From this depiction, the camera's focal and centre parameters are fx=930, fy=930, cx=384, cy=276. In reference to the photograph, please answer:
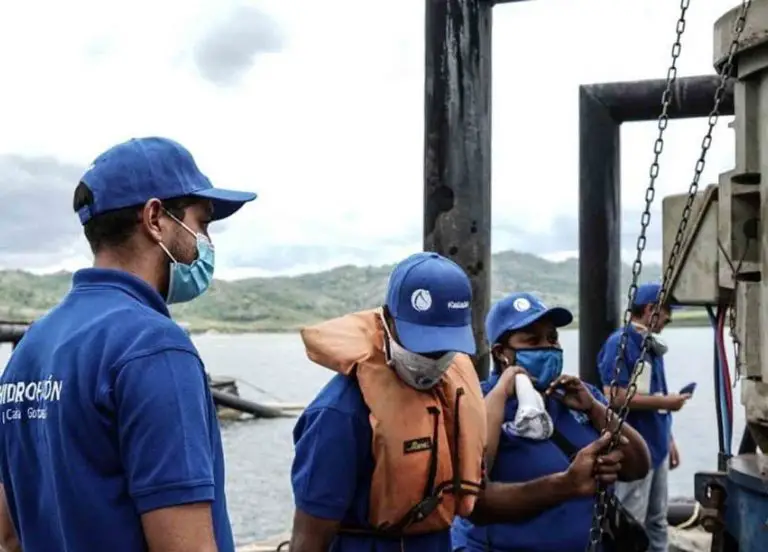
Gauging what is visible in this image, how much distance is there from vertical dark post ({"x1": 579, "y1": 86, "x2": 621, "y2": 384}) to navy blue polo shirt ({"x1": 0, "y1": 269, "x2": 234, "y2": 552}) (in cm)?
532

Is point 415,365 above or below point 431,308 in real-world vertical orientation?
below

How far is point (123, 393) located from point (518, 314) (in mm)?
2203

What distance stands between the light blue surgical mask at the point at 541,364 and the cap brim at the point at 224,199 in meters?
1.73

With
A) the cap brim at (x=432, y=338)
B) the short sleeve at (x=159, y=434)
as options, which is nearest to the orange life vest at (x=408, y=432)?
the cap brim at (x=432, y=338)

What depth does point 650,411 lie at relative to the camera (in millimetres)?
6359

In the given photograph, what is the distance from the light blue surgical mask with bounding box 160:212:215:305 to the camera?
214cm

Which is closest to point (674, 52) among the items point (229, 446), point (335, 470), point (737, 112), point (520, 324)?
point (737, 112)

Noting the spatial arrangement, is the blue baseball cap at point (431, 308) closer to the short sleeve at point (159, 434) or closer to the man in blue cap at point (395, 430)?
the man in blue cap at point (395, 430)

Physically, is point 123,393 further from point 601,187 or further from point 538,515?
point 601,187

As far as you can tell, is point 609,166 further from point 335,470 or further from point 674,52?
point 335,470

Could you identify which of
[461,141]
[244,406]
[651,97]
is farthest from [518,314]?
[244,406]

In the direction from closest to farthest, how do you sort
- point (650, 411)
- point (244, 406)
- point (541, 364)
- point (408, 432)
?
point (408, 432) < point (541, 364) < point (650, 411) < point (244, 406)

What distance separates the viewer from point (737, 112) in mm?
3211

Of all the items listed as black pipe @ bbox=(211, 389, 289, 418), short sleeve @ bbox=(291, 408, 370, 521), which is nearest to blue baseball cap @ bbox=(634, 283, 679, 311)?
short sleeve @ bbox=(291, 408, 370, 521)
